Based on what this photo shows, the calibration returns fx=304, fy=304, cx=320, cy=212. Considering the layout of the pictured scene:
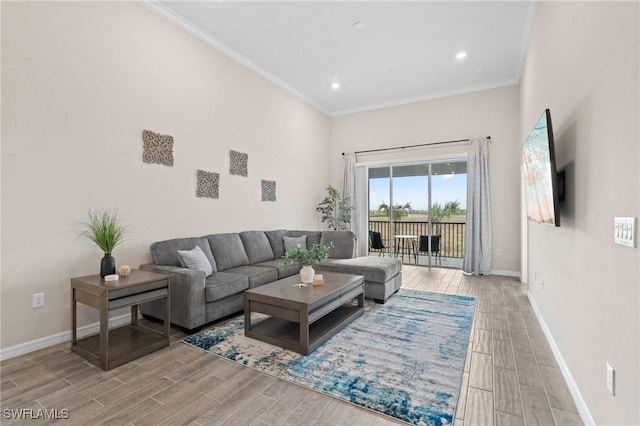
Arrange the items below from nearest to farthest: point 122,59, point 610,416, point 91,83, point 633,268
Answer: point 633,268 < point 610,416 < point 91,83 < point 122,59

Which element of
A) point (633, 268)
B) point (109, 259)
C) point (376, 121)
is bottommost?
point (109, 259)

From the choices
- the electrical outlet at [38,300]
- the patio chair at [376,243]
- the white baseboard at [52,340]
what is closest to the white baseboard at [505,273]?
the patio chair at [376,243]

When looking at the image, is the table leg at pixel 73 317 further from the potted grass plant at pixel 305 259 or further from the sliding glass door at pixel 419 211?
the sliding glass door at pixel 419 211

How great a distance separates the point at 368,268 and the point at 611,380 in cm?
262

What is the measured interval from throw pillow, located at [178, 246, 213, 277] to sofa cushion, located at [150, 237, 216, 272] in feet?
0.69

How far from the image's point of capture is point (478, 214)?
5.63m

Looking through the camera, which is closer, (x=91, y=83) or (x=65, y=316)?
(x=65, y=316)

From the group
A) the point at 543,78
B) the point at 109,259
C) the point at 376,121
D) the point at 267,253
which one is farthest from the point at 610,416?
A: the point at 376,121

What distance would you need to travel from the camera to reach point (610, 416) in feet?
4.65

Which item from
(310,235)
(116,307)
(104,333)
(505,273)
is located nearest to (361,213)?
(310,235)

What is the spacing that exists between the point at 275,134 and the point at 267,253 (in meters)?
2.22

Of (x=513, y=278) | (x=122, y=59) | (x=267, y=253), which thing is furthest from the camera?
(x=513, y=278)

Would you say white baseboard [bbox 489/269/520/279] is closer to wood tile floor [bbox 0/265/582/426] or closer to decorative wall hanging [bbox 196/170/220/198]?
wood tile floor [bbox 0/265/582/426]

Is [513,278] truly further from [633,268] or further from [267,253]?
[633,268]
